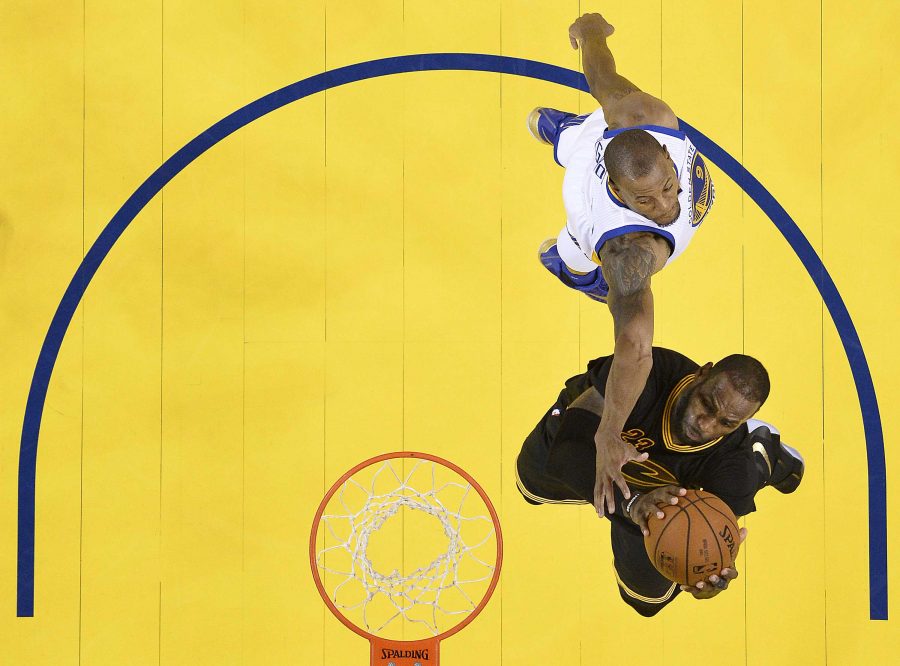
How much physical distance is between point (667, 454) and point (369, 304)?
6.39ft

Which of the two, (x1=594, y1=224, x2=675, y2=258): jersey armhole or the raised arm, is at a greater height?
the raised arm

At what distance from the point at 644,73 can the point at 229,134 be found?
251 centimetres

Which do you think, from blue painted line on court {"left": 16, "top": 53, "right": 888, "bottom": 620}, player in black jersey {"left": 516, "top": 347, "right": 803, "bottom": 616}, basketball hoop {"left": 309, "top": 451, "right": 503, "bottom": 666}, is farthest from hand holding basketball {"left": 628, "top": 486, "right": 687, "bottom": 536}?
blue painted line on court {"left": 16, "top": 53, "right": 888, "bottom": 620}

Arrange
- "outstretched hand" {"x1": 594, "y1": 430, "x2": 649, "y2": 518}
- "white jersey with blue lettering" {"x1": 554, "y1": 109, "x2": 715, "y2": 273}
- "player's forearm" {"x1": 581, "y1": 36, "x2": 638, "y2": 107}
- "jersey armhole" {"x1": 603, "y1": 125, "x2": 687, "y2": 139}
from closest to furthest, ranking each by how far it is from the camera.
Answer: "outstretched hand" {"x1": 594, "y1": 430, "x2": 649, "y2": 518} → "white jersey with blue lettering" {"x1": 554, "y1": 109, "x2": 715, "y2": 273} → "jersey armhole" {"x1": 603, "y1": 125, "x2": 687, "y2": 139} → "player's forearm" {"x1": 581, "y1": 36, "x2": 638, "y2": 107}

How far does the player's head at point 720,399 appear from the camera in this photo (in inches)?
145

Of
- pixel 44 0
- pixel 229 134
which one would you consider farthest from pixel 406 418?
pixel 44 0

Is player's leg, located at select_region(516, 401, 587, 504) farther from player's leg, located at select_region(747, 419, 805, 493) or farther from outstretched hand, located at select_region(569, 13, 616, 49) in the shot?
outstretched hand, located at select_region(569, 13, 616, 49)

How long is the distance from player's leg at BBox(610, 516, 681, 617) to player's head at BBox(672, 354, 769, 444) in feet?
1.93

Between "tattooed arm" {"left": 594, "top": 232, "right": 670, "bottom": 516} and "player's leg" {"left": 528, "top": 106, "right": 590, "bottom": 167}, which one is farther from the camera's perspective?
"player's leg" {"left": 528, "top": 106, "right": 590, "bottom": 167}

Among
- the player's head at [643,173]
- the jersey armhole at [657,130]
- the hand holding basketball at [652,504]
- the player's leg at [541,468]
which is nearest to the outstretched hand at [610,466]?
the hand holding basketball at [652,504]

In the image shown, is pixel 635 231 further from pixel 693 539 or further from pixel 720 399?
pixel 693 539

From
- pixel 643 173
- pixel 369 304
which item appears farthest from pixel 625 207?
pixel 369 304

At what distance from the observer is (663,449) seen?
158 inches

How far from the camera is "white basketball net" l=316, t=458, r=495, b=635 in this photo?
4715 mm
